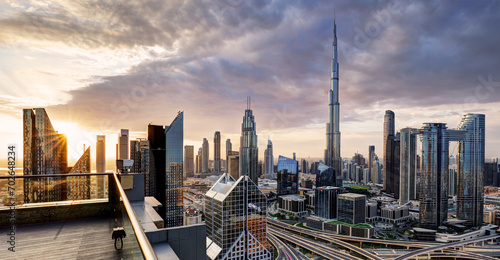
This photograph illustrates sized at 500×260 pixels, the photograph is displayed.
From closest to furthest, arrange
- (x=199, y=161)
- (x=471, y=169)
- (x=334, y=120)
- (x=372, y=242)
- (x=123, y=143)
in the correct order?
(x=123, y=143) < (x=372, y=242) < (x=471, y=169) < (x=199, y=161) < (x=334, y=120)

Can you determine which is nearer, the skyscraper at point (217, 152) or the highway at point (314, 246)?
the highway at point (314, 246)

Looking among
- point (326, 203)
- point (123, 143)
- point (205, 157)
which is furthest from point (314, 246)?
point (205, 157)

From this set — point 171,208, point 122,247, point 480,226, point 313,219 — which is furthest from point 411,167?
point 122,247

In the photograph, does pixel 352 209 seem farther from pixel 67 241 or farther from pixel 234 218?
pixel 67 241

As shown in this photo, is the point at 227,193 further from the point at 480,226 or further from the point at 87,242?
the point at 480,226

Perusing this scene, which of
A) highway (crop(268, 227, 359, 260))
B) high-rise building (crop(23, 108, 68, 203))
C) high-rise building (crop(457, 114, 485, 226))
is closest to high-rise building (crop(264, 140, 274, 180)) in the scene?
high-rise building (crop(457, 114, 485, 226))

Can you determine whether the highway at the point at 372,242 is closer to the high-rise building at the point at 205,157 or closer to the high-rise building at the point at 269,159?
the high-rise building at the point at 205,157

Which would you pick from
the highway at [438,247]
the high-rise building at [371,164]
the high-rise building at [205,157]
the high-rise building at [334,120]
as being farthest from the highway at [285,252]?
the high-rise building at [371,164]
